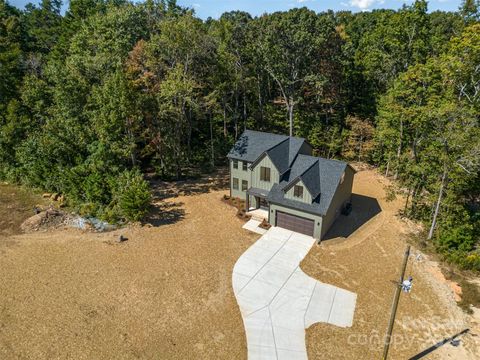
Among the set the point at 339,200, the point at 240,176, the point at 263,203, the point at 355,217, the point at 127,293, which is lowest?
the point at 127,293

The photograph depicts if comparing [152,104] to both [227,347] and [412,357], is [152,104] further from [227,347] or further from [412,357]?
[412,357]

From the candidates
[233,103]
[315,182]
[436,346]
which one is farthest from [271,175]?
[233,103]

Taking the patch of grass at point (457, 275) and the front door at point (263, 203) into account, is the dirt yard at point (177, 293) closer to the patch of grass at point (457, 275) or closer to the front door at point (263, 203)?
the patch of grass at point (457, 275)

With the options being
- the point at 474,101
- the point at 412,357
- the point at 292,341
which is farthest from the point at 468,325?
the point at 474,101

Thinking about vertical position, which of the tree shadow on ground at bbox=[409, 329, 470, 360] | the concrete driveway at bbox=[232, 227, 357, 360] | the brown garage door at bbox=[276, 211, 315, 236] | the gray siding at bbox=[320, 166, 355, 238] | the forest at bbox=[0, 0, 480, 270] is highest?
the forest at bbox=[0, 0, 480, 270]

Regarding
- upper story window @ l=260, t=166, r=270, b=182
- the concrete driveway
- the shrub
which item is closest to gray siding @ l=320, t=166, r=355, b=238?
the concrete driveway

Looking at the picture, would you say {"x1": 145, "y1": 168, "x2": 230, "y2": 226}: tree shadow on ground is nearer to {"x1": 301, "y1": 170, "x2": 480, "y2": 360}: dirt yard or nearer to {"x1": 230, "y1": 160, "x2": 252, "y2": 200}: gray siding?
{"x1": 230, "y1": 160, "x2": 252, "y2": 200}: gray siding

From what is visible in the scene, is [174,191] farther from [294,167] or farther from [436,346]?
[436,346]
